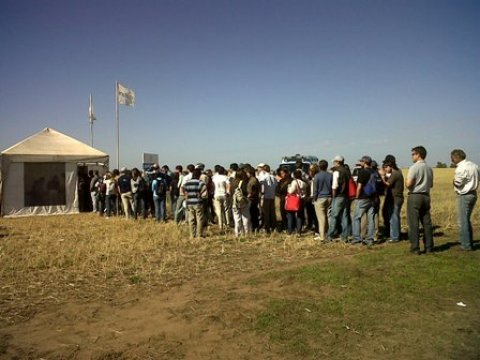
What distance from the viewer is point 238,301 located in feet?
17.6

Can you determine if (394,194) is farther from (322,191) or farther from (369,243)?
(322,191)

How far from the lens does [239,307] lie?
5094mm

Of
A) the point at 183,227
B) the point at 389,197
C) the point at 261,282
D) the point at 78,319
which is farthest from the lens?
the point at 183,227

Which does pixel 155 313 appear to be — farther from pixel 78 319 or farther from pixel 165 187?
pixel 165 187

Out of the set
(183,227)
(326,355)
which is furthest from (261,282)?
(183,227)

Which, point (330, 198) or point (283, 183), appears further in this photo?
point (283, 183)

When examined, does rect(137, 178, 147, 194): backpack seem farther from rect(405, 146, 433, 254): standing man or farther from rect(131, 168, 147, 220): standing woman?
rect(405, 146, 433, 254): standing man

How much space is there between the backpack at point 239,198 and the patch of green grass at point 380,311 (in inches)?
140

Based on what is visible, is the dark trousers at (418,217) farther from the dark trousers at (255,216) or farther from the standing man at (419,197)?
the dark trousers at (255,216)

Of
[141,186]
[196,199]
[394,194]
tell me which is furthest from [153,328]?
[141,186]

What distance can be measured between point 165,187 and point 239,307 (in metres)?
8.82

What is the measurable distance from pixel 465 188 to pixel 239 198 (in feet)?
18.0

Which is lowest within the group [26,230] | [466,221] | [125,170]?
[26,230]

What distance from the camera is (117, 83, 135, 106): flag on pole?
2230cm
